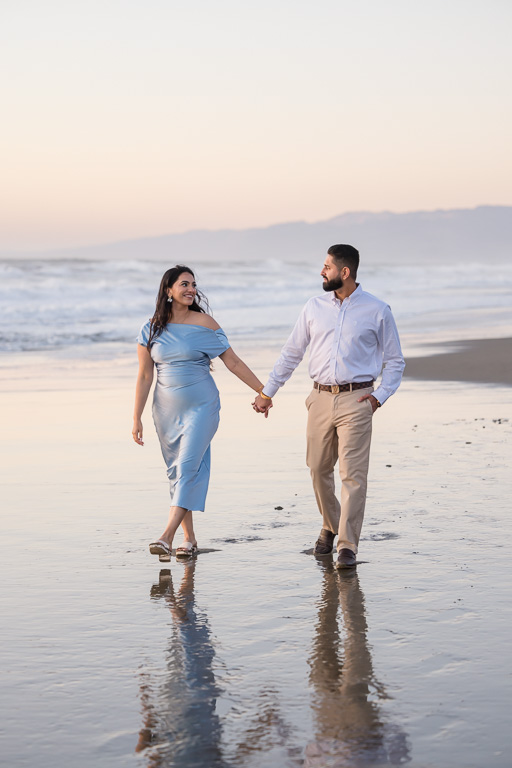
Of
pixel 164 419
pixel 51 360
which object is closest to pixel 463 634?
pixel 164 419

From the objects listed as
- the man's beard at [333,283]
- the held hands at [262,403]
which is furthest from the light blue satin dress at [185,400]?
the man's beard at [333,283]

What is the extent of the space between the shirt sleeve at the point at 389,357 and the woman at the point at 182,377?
779mm

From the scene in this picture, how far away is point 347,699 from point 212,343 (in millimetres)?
2983

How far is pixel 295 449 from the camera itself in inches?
365

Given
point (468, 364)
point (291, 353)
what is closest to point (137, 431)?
point (291, 353)

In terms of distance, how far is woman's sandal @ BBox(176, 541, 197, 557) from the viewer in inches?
238

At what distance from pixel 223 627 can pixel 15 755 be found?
4.70 feet

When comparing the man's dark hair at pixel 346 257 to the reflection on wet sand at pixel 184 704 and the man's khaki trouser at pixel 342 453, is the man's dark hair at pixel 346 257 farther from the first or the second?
the reflection on wet sand at pixel 184 704

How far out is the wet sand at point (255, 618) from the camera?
3561 millimetres

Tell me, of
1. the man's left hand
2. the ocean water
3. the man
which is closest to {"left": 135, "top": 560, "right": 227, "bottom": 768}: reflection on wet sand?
the man

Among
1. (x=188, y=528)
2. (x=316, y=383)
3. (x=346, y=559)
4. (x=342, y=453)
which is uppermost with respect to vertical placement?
(x=316, y=383)

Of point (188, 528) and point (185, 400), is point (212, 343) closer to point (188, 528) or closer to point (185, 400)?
point (185, 400)

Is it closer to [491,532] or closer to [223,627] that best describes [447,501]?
[491,532]

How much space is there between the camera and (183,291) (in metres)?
6.41
